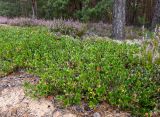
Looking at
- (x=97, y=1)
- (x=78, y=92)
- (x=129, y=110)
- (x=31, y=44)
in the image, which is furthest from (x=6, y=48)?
(x=97, y=1)

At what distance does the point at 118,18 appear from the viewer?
1102 centimetres

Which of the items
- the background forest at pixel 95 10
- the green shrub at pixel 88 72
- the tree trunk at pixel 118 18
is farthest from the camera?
the background forest at pixel 95 10

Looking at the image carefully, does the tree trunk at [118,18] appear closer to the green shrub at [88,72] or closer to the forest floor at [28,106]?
the green shrub at [88,72]

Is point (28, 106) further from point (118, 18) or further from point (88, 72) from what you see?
point (118, 18)

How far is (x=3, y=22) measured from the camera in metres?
14.0

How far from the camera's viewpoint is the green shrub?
4.39 metres

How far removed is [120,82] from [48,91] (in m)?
1.07

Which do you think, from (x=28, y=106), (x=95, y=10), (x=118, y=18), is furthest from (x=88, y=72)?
(x=95, y=10)

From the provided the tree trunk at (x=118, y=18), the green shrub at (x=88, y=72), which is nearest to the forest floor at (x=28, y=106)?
the green shrub at (x=88, y=72)

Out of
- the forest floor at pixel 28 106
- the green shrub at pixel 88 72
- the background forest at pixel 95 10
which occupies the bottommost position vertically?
the forest floor at pixel 28 106

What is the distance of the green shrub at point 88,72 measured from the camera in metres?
4.39

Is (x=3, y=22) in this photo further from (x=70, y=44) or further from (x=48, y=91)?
(x=48, y=91)

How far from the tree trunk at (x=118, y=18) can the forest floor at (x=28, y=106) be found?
5868mm

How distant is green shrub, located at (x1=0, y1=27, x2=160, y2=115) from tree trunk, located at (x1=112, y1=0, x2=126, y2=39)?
14.2ft
